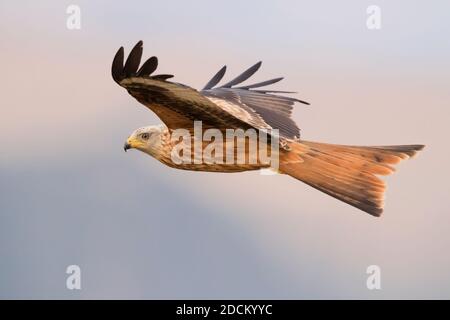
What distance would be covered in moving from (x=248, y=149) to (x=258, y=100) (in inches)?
83.7

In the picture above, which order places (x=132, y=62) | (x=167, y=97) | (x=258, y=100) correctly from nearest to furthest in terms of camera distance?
(x=132, y=62) < (x=167, y=97) < (x=258, y=100)

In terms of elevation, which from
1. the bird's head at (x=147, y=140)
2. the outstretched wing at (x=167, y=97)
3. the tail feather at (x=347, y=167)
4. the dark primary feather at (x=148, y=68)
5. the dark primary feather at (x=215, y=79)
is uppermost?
the dark primary feather at (x=215, y=79)

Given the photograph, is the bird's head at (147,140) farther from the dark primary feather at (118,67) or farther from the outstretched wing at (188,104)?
the dark primary feather at (118,67)

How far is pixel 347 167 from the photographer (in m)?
11.2

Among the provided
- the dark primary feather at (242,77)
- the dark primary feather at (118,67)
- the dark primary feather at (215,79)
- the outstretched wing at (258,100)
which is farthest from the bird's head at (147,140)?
the dark primary feather at (242,77)

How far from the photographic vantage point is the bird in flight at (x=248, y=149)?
1037cm

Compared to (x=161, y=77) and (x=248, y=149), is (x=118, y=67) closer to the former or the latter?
(x=161, y=77)

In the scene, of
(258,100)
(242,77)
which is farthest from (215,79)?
(258,100)

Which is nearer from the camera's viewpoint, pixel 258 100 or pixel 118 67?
pixel 118 67

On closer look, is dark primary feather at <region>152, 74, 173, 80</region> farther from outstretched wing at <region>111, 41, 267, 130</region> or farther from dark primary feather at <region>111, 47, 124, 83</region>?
dark primary feather at <region>111, 47, 124, 83</region>

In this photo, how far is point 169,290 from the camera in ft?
88.7

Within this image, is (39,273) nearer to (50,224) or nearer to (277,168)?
(50,224)

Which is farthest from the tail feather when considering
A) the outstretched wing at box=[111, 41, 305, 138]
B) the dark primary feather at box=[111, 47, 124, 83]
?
the dark primary feather at box=[111, 47, 124, 83]

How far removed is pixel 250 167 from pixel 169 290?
1604 cm
